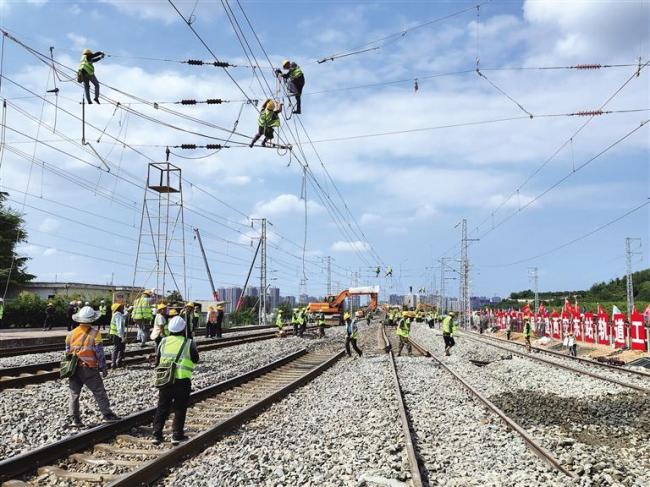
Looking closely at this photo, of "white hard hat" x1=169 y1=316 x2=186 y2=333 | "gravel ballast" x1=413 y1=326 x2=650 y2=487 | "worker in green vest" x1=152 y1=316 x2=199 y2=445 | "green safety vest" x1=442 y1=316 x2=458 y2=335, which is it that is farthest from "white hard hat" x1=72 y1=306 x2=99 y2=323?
"green safety vest" x1=442 y1=316 x2=458 y2=335

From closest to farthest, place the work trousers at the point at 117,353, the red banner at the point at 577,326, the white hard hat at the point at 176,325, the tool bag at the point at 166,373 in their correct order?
the tool bag at the point at 166,373
the white hard hat at the point at 176,325
the work trousers at the point at 117,353
the red banner at the point at 577,326

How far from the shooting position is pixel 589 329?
35.1m

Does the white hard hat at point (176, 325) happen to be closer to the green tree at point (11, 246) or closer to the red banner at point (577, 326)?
the red banner at point (577, 326)

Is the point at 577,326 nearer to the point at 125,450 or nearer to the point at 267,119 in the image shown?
the point at 267,119

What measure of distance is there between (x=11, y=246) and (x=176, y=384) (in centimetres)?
6244

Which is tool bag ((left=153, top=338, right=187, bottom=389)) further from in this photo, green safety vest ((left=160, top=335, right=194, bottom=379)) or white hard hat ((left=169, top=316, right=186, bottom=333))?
white hard hat ((left=169, top=316, right=186, bottom=333))

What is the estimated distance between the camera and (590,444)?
380 inches

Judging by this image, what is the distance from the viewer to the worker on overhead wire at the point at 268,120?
13.0 meters

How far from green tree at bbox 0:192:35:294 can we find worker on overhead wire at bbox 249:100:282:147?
54.1m

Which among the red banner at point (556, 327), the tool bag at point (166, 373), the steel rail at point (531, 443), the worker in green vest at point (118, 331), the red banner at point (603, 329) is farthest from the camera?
the red banner at point (556, 327)

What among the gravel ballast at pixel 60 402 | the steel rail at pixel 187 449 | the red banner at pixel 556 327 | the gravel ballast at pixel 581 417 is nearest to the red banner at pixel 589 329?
the red banner at pixel 556 327

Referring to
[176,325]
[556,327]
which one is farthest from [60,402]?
[556,327]

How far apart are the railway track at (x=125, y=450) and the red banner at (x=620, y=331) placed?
2293 centimetres

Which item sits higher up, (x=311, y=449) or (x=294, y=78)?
(x=294, y=78)
